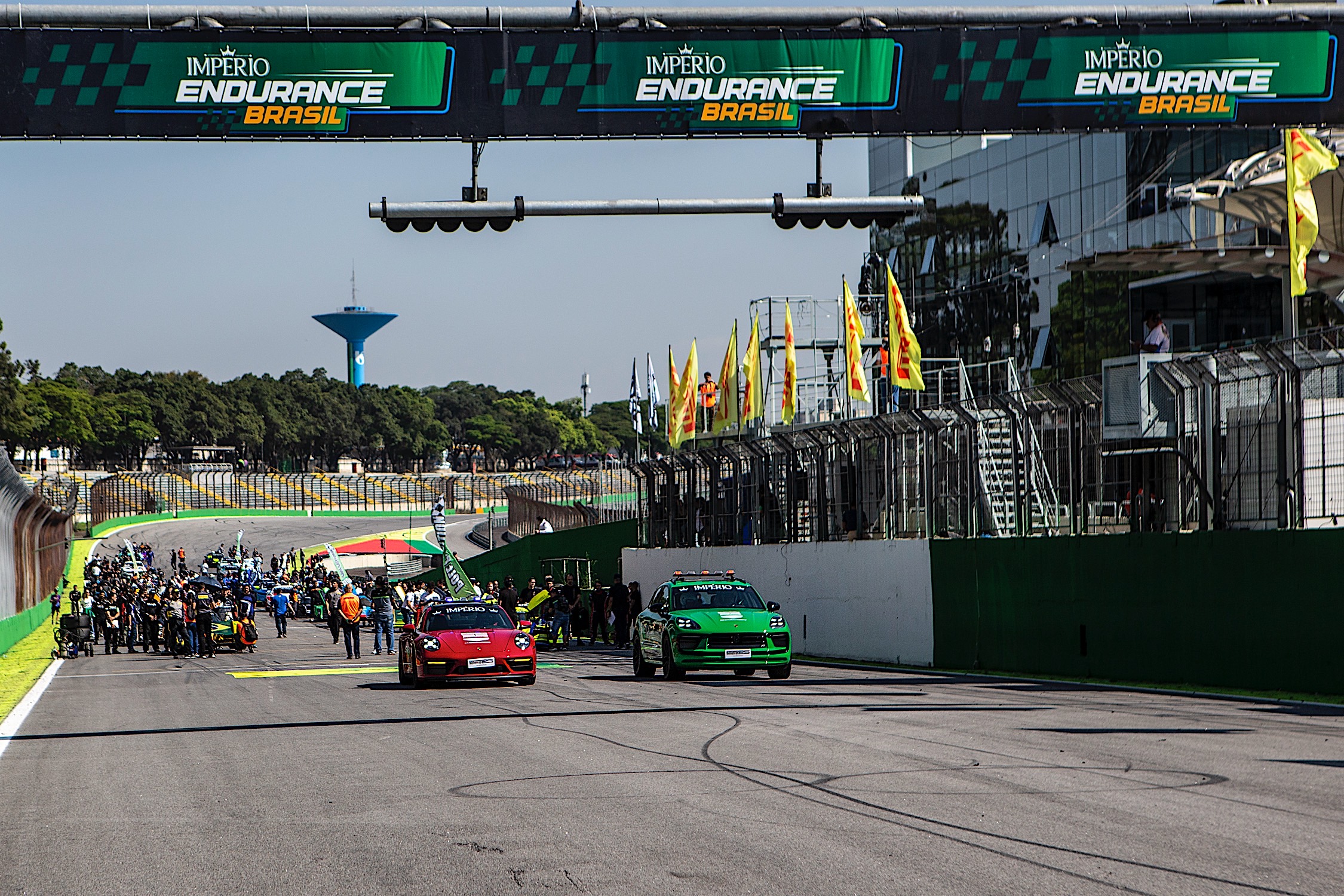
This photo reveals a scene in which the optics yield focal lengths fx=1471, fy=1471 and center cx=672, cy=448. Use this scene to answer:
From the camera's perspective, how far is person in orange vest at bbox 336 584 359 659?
3044cm

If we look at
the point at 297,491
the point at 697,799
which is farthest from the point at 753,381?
the point at 297,491

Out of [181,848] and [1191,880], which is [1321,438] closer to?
[1191,880]

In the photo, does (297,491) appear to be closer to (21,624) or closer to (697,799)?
(21,624)

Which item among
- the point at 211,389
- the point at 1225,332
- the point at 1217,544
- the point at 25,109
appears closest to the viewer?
the point at 25,109

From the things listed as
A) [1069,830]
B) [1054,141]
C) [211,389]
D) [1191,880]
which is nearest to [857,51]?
[1069,830]

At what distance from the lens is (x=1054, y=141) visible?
48.3 metres

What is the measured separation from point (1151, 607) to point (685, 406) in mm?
24000

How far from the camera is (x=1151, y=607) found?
727 inches

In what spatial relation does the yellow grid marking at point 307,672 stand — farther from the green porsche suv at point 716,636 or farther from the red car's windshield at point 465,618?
the green porsche suv at point 716,636

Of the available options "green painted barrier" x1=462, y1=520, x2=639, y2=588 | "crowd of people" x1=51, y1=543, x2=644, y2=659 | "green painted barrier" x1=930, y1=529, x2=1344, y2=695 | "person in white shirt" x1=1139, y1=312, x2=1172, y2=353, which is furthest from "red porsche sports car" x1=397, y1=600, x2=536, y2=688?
"green painted barrier" x1=462, y1=520, x2=639, y2=588

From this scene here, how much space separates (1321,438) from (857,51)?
6967 mm

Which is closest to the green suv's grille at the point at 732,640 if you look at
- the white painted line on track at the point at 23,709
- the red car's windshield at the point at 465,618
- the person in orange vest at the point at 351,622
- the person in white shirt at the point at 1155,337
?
the red car's windshield at the point at 465,618

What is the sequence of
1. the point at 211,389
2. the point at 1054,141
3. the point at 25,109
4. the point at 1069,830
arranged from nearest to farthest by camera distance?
1. the point at 1069,830
2. the point at 25,109
3. the point at 1054,141
4. the point at 211,389

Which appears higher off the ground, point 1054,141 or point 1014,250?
point 1054,141
